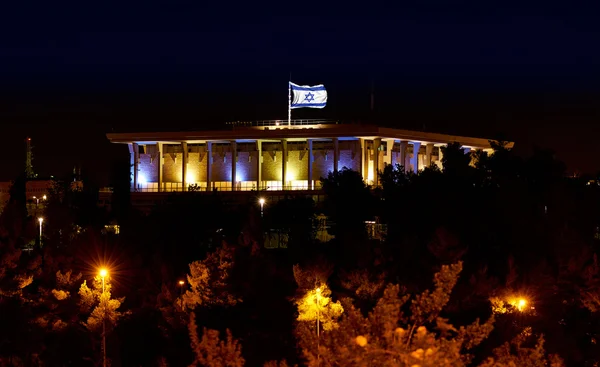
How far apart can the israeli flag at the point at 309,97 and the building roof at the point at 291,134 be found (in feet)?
5.55

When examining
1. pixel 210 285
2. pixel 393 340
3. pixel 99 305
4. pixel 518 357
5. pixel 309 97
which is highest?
pixel 309 97

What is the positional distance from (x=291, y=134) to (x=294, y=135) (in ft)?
0.78

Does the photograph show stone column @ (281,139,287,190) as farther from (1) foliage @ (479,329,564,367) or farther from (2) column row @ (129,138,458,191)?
(1) foliage @ (479,329,564,367)

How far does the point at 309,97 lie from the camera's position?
67.9 m

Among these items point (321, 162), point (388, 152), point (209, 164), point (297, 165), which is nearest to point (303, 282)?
point (321, 162)

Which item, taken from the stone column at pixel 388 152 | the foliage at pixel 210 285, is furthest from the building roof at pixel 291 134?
the foliage at pixel 210 285

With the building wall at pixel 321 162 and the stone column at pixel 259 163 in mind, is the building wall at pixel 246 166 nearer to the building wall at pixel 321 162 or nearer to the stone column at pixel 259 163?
the stone column at pixel 259 163

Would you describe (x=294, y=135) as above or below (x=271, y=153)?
above

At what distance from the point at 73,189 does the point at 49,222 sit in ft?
82.4

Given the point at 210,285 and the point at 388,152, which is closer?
the point at 210,285

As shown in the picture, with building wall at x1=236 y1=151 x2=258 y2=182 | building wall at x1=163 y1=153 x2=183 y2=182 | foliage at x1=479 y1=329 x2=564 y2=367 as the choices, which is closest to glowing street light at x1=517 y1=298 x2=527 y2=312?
foliage at x1=479 y1=329 x2=564 y2=367

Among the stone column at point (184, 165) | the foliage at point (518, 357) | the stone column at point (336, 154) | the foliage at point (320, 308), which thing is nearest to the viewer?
the foliage at point (518, 357)

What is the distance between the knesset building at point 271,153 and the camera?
69500mm

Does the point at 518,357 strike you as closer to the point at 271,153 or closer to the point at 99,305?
the point at 99,305
